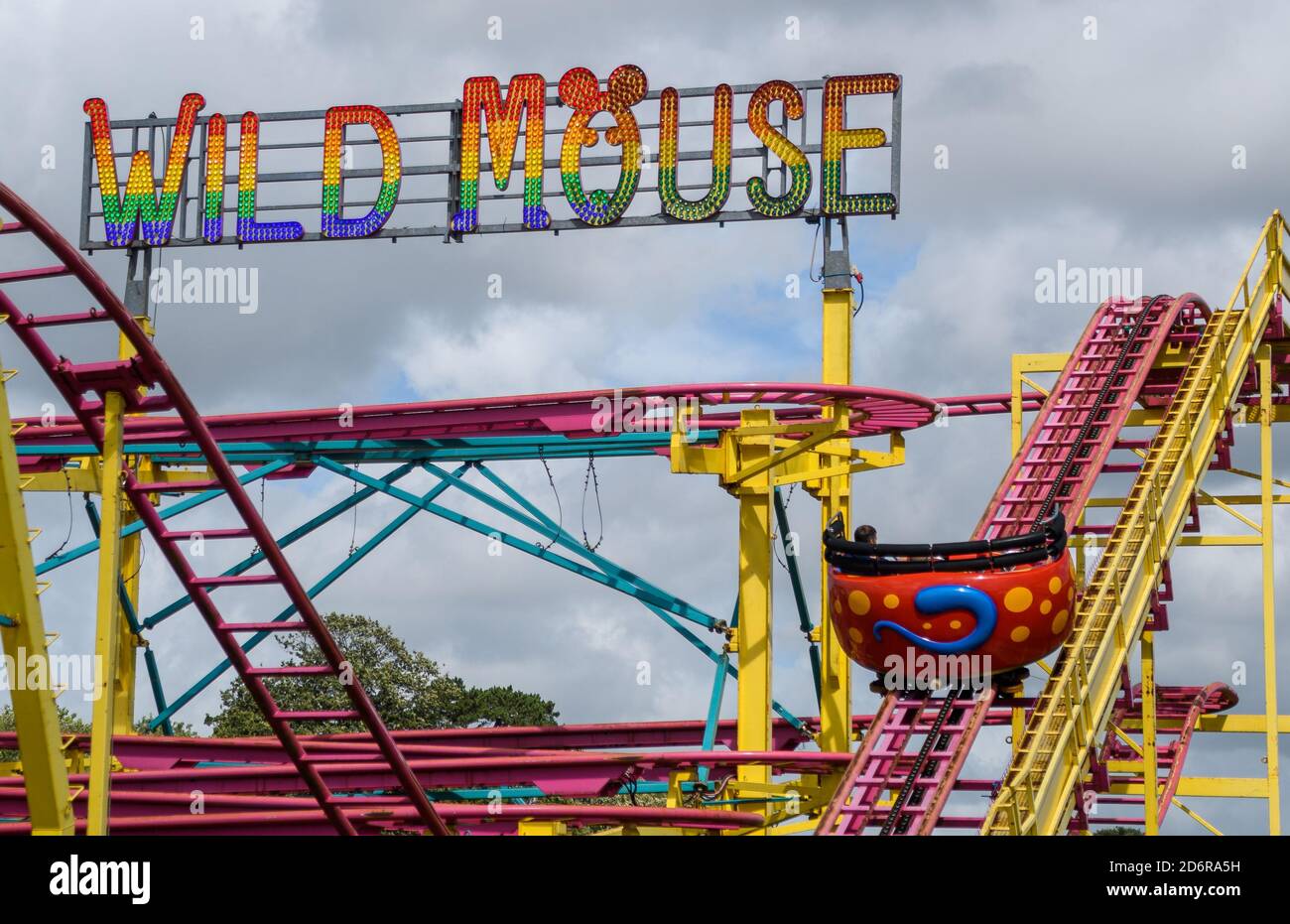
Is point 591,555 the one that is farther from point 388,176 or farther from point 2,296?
point 2,296

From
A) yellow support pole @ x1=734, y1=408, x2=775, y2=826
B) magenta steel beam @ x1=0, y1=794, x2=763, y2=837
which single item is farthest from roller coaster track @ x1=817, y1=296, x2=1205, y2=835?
yellow support pole @ x1=734, y1=408, x2=775, y2=826

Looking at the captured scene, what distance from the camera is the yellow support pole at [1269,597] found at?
18.2m

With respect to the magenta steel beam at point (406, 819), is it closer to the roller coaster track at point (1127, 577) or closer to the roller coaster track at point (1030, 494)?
the roller coaster track at point (1030, 494)

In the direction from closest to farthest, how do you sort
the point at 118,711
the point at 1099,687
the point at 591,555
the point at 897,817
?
the point at 897,817, the point at 1099,687, the point at 591,555, the point at 118,711

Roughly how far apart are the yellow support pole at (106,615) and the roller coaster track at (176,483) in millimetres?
95

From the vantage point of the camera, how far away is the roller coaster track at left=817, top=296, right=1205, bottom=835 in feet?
49.0

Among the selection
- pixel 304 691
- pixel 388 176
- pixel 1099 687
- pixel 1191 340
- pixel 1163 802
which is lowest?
pixel 304 691

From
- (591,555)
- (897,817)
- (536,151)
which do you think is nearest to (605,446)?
(591,555)

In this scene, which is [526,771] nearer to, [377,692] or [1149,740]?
[1149,740]

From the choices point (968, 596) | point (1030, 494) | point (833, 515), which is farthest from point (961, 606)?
point (833, 515)

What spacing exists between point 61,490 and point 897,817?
11.2 metres

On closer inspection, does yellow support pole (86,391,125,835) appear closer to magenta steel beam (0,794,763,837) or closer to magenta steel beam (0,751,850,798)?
magenta steel beam (0,794,763,837)

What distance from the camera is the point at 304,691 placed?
140 feet

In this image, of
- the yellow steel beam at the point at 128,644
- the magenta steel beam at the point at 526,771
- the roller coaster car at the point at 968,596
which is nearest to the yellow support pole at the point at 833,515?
the magenta steel beam at the point at 526,771
